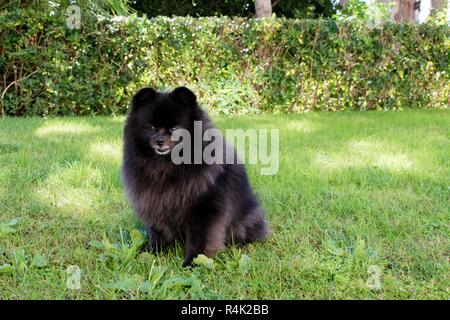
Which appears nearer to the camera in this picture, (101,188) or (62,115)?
(101,188)

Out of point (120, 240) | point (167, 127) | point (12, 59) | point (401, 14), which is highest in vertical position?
point (401, 14)

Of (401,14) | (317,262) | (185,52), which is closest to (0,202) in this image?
(317,262)

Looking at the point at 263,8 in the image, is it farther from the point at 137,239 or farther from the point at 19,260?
the point at 19,260

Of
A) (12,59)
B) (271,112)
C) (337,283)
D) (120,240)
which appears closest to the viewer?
(337,283)

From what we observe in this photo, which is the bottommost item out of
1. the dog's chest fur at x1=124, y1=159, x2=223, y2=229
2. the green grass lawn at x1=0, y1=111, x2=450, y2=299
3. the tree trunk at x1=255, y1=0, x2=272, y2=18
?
the green grass lawn at x1=0, y1=111, x2=450, y2=299

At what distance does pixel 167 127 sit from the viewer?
98.2 inches

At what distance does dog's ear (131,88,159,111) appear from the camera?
255 centimetres

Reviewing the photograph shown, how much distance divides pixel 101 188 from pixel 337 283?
2221 mm

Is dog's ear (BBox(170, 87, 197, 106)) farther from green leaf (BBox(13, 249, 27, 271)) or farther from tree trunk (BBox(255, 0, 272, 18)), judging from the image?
tree trunk (BBox(255, 0, 272, 18))

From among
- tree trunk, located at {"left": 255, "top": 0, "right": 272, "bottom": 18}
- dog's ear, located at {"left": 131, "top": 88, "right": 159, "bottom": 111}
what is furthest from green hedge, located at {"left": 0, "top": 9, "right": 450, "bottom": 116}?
dog's ear, located at {"left": 131, "top": 88, "right": 159, "bottom": 111}

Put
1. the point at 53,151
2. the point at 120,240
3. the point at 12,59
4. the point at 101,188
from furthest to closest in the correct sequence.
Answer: the point at 12,59, the point at 53,151, the point at 101,188, the point at 120,240

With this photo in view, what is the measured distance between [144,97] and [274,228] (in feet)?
4.10

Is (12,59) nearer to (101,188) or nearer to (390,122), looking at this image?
(101,188)

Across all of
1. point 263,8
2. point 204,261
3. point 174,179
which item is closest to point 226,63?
point 263,8
